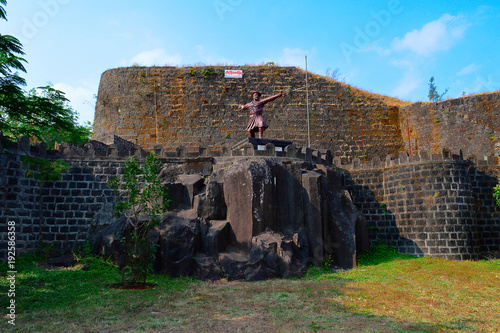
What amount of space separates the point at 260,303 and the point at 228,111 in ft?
63.8

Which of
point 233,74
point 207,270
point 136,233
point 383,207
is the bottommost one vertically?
point 207,270

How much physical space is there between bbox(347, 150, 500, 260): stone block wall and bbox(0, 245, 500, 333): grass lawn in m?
3.19

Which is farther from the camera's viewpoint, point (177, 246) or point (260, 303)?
point (177, 246)

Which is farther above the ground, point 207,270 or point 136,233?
point 136,233

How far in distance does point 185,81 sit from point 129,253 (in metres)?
17.9

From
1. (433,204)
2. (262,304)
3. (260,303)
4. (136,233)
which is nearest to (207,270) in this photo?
Answer: (136,233)

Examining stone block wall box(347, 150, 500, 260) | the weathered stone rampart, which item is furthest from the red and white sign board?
stone block wall box(347, 150, 500, 260)

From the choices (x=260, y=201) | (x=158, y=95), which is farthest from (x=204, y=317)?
(x=158, y=95)

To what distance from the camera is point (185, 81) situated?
28109 millimetres

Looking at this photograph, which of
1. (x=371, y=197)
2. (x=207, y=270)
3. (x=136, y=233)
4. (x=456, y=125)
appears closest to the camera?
(x=136, y=233)

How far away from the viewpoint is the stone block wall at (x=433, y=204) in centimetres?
1733

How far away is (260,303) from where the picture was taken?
9891 millimetres

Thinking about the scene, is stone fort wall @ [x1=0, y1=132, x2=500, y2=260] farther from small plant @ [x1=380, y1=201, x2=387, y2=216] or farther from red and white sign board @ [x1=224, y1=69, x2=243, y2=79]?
red and white sign board @ [x1=224, y1=69, x2=243, y2=79]

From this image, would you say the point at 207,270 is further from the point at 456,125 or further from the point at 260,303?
the point at 456,125
